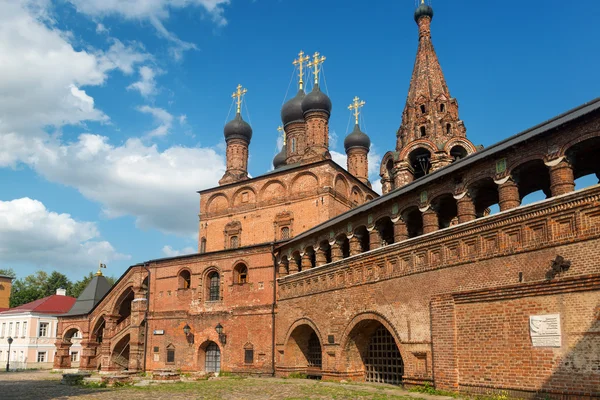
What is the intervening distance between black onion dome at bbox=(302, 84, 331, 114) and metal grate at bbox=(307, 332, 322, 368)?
14.5 metres

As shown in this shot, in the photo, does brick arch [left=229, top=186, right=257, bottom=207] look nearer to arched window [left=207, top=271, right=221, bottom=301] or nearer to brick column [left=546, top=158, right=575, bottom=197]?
arched window [left=207, top=271, right=221, bottom=301]

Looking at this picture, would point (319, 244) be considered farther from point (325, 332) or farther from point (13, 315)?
point (13, 315)

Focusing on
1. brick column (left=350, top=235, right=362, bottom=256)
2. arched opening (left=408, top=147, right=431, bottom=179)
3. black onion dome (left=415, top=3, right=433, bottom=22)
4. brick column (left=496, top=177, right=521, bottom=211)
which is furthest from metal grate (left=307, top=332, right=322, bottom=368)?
black onion dome (left=415, top=3, right=433, bottom=22)

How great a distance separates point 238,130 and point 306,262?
15.8 meters

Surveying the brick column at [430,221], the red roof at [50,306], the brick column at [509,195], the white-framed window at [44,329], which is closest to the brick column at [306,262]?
the brick column at [430,221]

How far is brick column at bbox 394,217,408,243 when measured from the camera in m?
14.7

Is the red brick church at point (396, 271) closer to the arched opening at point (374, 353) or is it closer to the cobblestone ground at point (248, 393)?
the arched opening at point (374, 353)

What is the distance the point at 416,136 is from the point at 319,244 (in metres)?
10.6

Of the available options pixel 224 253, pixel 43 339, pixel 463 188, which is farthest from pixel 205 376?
pixel 43 339

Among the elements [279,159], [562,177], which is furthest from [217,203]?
[562,177]

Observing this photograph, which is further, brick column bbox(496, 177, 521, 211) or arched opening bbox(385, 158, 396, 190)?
arched opening bbox(385, 158, 396, 190)

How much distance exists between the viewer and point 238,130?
111 feet

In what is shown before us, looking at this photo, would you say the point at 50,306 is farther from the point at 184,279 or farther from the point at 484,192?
the point at 484,192

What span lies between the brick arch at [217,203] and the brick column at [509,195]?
20.8m
